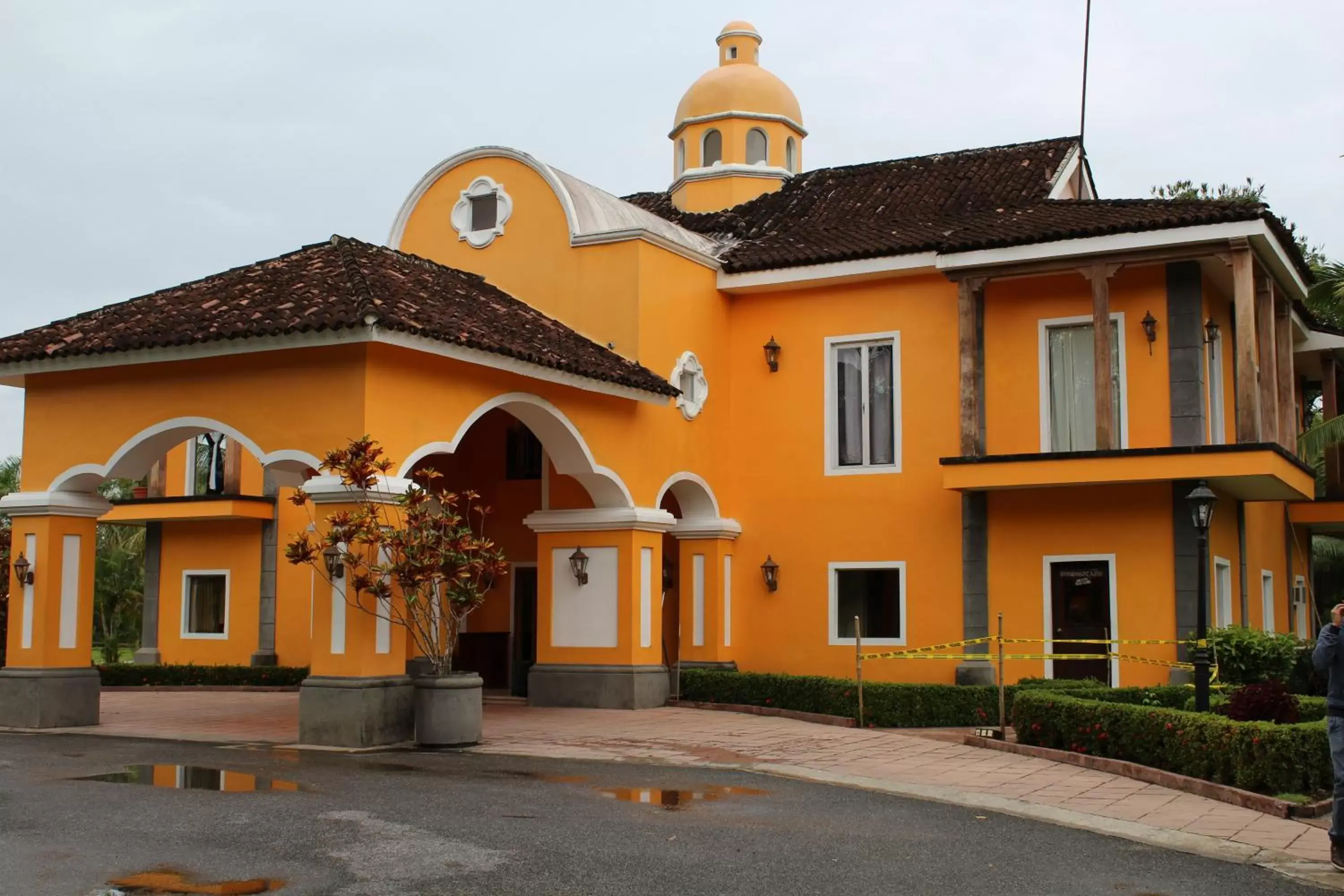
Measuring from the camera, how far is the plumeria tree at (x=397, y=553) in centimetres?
A: 1428

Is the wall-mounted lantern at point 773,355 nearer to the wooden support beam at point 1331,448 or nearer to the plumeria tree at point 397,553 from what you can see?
the plumeria tree at point 397,553

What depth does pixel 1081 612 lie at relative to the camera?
64.8ft

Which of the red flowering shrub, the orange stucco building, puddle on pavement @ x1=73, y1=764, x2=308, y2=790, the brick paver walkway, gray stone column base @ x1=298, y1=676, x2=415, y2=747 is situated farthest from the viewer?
the orange stucco building

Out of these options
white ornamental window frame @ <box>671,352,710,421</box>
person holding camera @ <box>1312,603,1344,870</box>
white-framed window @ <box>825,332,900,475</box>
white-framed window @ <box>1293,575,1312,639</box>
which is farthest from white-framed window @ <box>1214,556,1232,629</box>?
person holding camera @ <box>1312,603,1344,870</box>

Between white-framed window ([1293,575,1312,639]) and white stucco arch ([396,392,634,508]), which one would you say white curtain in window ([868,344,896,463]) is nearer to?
white stucco arch ([396,392,634,508])

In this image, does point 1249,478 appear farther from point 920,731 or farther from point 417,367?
point 417,367

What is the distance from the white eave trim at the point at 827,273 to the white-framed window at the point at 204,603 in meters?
12.5

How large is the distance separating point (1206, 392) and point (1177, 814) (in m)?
10.7

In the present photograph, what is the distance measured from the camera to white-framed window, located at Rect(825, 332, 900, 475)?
21.5 m

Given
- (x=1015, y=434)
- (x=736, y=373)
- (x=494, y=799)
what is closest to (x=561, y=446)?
(x=736, y=373)

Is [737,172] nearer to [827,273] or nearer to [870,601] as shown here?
[827,273]

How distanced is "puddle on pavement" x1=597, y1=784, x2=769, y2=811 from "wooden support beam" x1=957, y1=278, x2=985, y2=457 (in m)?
8.81

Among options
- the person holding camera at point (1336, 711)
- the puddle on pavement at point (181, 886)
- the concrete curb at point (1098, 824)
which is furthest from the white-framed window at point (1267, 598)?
the puddle on pavement at point (181, 886)

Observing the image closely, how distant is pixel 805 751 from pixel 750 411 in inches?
337
